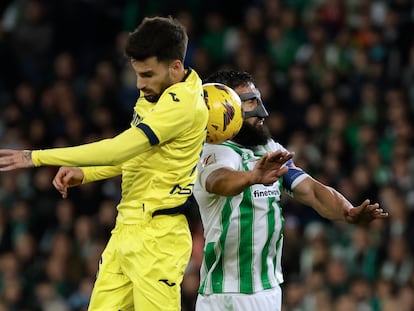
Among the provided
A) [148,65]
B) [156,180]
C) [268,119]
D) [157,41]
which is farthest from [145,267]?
[268,119]

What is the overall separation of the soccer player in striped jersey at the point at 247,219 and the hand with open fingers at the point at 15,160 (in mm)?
1096

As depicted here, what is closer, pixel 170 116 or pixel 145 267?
pixel 170 116

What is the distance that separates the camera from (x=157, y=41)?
17.6 feet

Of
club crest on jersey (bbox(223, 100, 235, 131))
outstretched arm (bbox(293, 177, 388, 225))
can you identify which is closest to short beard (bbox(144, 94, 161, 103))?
club crest on jersey (bbox(223, 100, 235, 131))

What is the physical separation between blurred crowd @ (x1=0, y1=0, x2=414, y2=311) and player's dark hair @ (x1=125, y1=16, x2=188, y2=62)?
200 inches

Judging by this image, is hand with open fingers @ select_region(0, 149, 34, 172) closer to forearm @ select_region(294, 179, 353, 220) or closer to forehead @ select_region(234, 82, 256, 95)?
forehead @ select_region(234, 82, 256, 95)

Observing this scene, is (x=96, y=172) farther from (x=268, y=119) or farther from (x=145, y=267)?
(x=268, y=119)

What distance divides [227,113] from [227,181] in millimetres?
345

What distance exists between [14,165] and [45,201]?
7223mm

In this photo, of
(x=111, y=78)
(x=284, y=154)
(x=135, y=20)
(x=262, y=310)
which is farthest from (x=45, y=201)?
(x=284, y=154)

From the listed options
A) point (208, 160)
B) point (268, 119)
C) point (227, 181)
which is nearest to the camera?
point (227, 181)

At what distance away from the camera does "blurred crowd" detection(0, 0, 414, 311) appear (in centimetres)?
1060

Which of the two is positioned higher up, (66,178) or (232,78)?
(232,78)

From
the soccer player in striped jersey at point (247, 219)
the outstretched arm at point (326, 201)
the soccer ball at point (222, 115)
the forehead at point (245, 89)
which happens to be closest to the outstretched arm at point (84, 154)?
the soccer ball at point (222, 115)
